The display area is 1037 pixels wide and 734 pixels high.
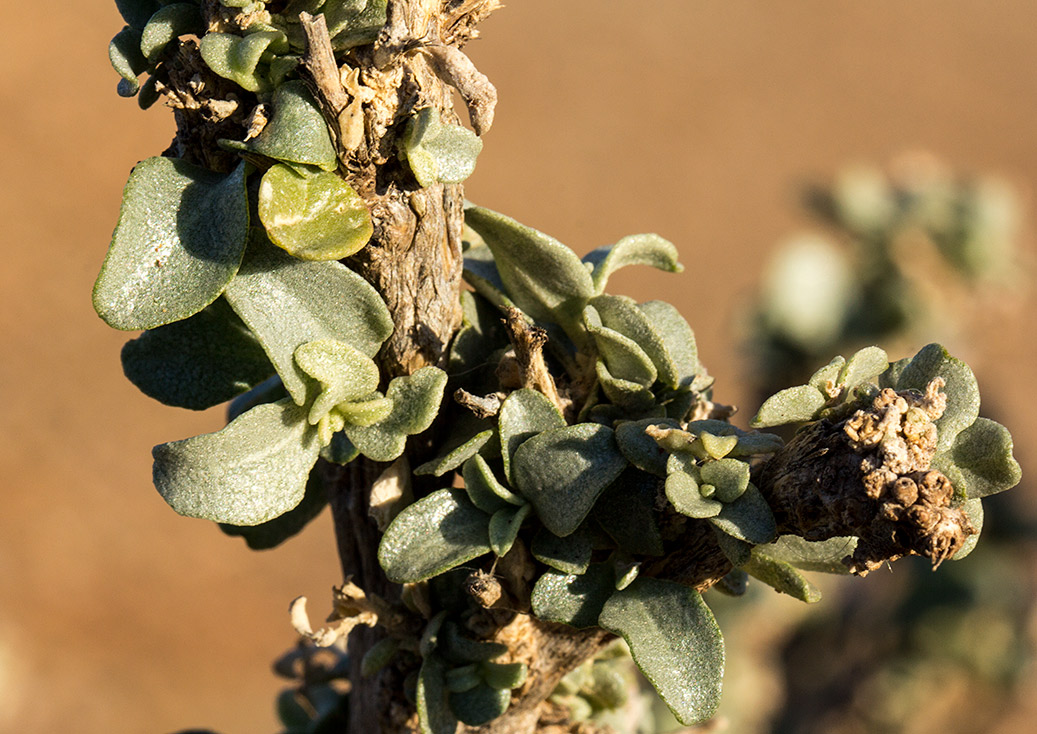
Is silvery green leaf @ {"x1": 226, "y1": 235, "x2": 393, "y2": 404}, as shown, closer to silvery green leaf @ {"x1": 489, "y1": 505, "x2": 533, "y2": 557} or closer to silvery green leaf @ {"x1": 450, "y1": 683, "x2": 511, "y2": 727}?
silvery green leaf @ {"x1": 489, "y1": 505, "x2": 533, "y2": 557}

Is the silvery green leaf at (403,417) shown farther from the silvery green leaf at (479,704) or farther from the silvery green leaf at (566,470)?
the silvery green leaf at (479,704)

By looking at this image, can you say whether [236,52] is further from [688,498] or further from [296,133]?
[688,498]

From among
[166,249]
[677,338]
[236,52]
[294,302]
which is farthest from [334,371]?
[677,338]

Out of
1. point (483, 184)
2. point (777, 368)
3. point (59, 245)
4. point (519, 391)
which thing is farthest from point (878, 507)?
point (483, 184)

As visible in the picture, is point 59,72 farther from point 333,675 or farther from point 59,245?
point 333,675

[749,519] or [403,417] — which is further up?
[403,417]

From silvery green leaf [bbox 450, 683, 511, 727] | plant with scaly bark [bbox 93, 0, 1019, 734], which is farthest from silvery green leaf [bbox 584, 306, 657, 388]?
silvery green leaf [bbox 450, 683, 511, 727]

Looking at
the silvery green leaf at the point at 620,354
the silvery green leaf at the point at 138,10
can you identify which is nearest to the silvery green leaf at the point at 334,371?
the silvery green leaf at the point at 620,354
